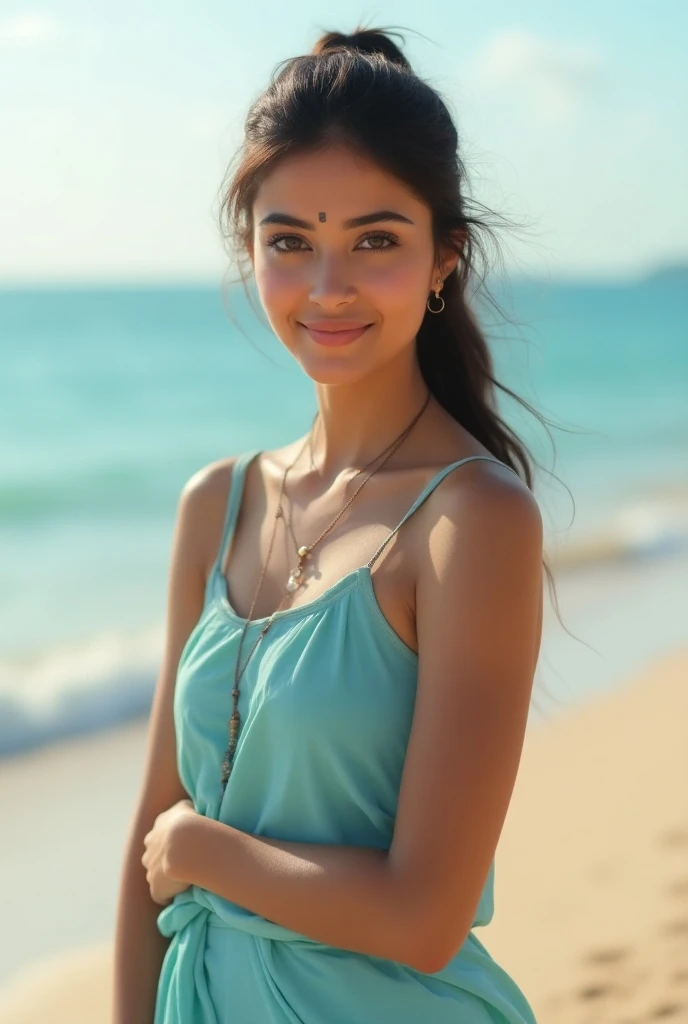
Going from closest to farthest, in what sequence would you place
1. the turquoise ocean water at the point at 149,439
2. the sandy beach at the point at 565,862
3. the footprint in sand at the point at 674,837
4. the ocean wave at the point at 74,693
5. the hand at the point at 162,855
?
the hand at the point at 162,855
the sandy beach at the point at 565,862
the footprint in sand at the point at 674,837
the ocean wave at the point at 74,693
the turquoise ocean water at the point at 149,439

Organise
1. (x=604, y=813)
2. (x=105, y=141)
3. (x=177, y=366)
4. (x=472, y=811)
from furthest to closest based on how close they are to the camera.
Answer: (x=105, y=141) < (x=177, y=366) < (x=604, y=813) < (x=472, y=811)

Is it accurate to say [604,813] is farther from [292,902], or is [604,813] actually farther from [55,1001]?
[292,902]

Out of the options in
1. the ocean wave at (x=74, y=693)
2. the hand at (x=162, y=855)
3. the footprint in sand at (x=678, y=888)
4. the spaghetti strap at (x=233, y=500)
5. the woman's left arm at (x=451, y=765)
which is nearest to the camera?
the woman's left arm at (x=451, y=765)

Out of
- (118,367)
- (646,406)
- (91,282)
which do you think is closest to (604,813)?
(646,406)

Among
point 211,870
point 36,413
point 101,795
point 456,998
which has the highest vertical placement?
point 211,870

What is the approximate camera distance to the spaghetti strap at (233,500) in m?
2.30

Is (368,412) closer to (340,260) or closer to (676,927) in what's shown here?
(340,260)

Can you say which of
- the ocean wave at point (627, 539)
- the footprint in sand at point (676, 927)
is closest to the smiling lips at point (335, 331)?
the footprint in sand at point (676, 927)

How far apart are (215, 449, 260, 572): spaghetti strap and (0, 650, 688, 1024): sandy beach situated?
195cm

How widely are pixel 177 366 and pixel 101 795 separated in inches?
802

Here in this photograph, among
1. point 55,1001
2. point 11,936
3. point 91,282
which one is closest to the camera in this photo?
point 55,1001

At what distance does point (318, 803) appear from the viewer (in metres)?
1.90

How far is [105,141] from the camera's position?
93.5 feet

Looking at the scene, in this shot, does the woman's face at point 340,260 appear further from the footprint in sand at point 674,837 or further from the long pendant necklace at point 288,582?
the footprint in sand at point 674,837
